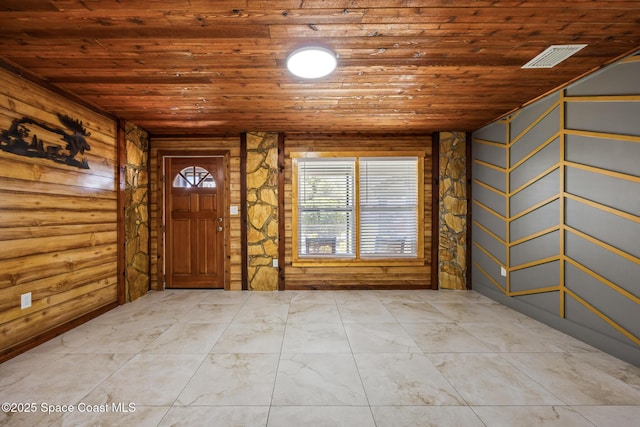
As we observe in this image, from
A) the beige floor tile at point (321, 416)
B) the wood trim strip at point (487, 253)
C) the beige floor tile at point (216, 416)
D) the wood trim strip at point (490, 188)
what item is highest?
the wood trim strip at point (490, 188)

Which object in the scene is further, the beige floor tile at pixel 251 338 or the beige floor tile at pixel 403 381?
the beige floor tile at pixel 251 338

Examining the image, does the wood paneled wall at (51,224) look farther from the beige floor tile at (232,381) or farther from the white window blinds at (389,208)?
the white window blinds at (389,208)

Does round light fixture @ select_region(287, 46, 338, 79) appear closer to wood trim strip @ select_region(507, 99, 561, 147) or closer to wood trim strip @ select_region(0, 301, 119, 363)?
wood trim strip @ select_region(507, 99, 561, 147)

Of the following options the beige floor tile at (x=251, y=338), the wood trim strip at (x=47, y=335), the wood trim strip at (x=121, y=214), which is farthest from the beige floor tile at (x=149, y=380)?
the wood trim strip at (x=121, y=214)

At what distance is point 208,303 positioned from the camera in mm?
3793

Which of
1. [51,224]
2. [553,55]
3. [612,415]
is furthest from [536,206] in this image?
[51,224]

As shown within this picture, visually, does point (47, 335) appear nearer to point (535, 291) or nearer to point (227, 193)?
point (227, 193)

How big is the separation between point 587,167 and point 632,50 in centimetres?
94

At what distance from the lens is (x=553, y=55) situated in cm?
223

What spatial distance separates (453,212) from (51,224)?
5.16 m

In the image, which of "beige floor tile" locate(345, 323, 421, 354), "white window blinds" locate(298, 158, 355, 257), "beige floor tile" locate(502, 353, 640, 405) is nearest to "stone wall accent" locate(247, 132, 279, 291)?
"white window blinds" locate(298, 158, 355, 257)

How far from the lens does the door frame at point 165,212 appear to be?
4.41m

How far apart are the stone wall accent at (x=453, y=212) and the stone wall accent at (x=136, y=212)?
4.69 meters

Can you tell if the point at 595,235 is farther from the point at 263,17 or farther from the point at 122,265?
the point at 122,265
